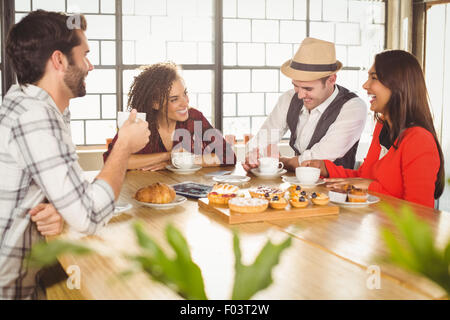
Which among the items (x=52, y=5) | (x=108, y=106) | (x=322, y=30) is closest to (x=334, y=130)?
(x=108, y=106)

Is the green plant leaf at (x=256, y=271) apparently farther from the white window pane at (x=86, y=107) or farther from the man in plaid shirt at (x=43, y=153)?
the white window pane at (x=86, y=107)

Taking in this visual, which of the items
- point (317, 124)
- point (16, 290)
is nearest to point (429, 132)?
point (317, 124)

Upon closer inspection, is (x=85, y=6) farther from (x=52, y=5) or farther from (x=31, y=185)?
(x=31, y=185)

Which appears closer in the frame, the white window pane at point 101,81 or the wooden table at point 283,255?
the wooden table at point 283,255

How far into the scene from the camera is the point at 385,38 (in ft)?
18.5

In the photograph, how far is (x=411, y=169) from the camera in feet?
6.51

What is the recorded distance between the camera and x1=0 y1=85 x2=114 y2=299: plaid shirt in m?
1.30

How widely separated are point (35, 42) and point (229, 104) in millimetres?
3819

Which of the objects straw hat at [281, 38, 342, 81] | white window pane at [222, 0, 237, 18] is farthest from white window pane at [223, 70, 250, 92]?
straw hat at [281, 38, 342, 81]

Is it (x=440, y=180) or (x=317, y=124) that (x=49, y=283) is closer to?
(x=440, y=180)

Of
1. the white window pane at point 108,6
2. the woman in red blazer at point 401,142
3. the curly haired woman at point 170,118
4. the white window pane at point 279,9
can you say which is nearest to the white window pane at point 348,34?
the white window pane at point 279,9

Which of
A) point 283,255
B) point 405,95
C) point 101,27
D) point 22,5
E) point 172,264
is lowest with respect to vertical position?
point 283,255

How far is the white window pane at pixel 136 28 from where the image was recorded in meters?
4.77

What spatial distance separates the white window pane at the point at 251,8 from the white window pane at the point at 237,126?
1.11m
